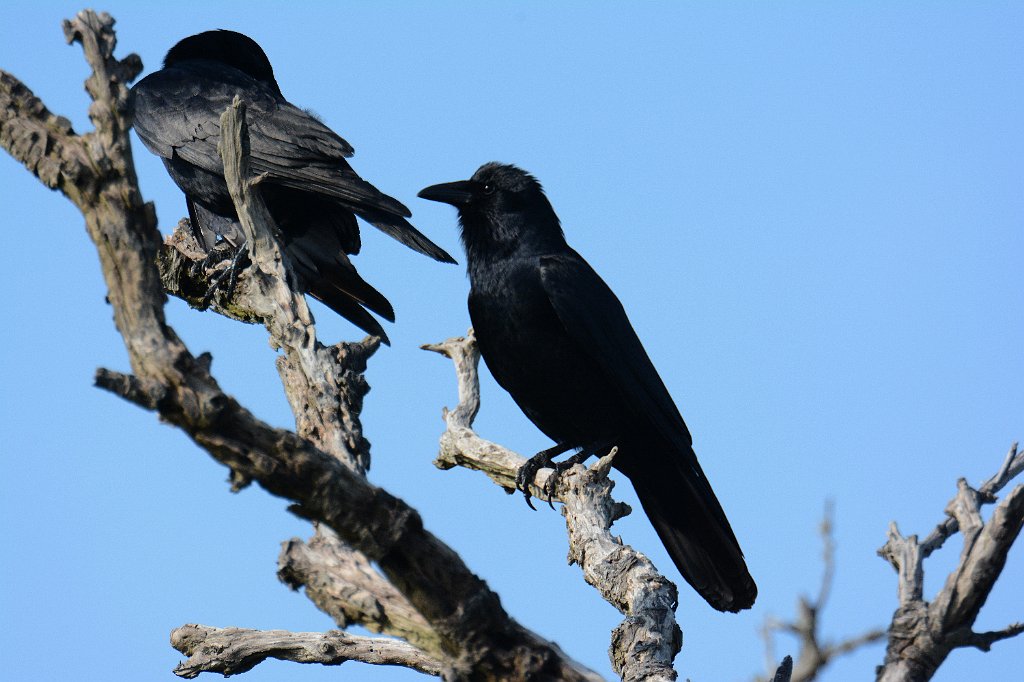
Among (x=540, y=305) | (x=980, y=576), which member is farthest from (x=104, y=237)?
(x=540, y=305)

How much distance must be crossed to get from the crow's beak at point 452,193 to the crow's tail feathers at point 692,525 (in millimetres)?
1628

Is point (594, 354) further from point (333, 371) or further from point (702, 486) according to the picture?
point (333, 371)

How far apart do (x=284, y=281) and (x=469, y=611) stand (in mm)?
2248

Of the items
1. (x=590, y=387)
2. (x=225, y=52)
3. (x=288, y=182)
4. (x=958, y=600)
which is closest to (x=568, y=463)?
(x=590, y=387)

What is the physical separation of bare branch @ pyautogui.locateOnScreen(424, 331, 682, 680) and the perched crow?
771mm

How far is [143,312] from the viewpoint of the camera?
2.45m

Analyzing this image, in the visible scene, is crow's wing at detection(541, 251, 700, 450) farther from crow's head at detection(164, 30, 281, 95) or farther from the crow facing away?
crow's head at detection(164, 30, 281, 95)

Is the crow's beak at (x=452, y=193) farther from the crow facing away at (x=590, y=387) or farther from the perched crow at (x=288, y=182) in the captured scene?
the crow facing away at (x=590, y=387)

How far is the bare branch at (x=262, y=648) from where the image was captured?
4074mm

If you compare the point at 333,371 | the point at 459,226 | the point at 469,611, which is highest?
the point at 459,226

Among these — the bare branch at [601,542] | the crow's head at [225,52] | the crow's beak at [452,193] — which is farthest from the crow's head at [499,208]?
the crow's head at [225,52]

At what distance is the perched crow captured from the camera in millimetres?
6023

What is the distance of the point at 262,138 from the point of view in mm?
6496

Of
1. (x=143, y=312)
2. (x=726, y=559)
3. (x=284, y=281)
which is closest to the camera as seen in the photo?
(x=143, y=312)
